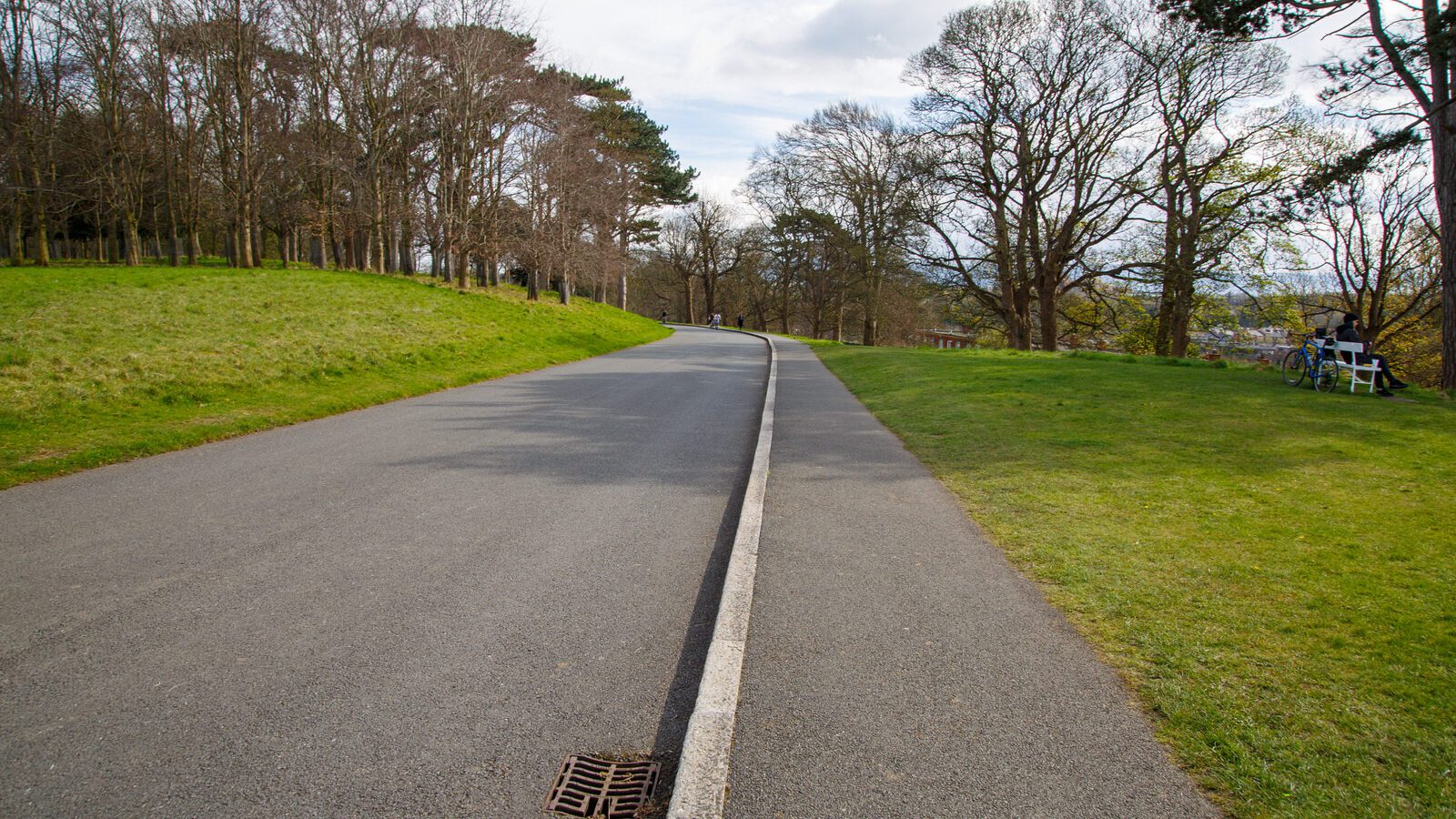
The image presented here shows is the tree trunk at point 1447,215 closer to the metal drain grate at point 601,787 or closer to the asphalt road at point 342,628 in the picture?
the asphalt road at point 342,628

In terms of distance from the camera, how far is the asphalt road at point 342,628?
2.42 m

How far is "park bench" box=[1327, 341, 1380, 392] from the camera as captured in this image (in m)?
11.2

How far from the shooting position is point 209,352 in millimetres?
11852

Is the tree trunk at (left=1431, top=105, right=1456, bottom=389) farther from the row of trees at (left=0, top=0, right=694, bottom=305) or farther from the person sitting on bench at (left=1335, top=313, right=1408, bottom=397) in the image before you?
the row of trees at (left=0, top=0, right=694, bottom=305)

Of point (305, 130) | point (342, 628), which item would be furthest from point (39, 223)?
point (342, 628)

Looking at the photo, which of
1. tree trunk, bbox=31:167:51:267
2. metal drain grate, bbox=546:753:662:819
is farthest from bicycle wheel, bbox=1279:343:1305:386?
tree trunk, bbox=31:167:51:267

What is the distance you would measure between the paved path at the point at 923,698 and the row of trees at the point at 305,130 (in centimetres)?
2705

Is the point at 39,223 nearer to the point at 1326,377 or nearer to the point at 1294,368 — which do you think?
the point at 1294,368

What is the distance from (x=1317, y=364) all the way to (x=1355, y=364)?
483 mm

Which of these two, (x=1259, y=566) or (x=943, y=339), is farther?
(x=943, y=339)

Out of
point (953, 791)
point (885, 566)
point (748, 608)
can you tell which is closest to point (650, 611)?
point (748, 608)

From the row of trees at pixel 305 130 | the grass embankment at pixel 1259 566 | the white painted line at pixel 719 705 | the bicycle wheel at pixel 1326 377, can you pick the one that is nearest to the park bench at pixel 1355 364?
the bicycle wheel at pixel 1326 377

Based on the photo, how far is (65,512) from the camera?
16.9 feet

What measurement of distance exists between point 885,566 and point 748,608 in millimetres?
1158
